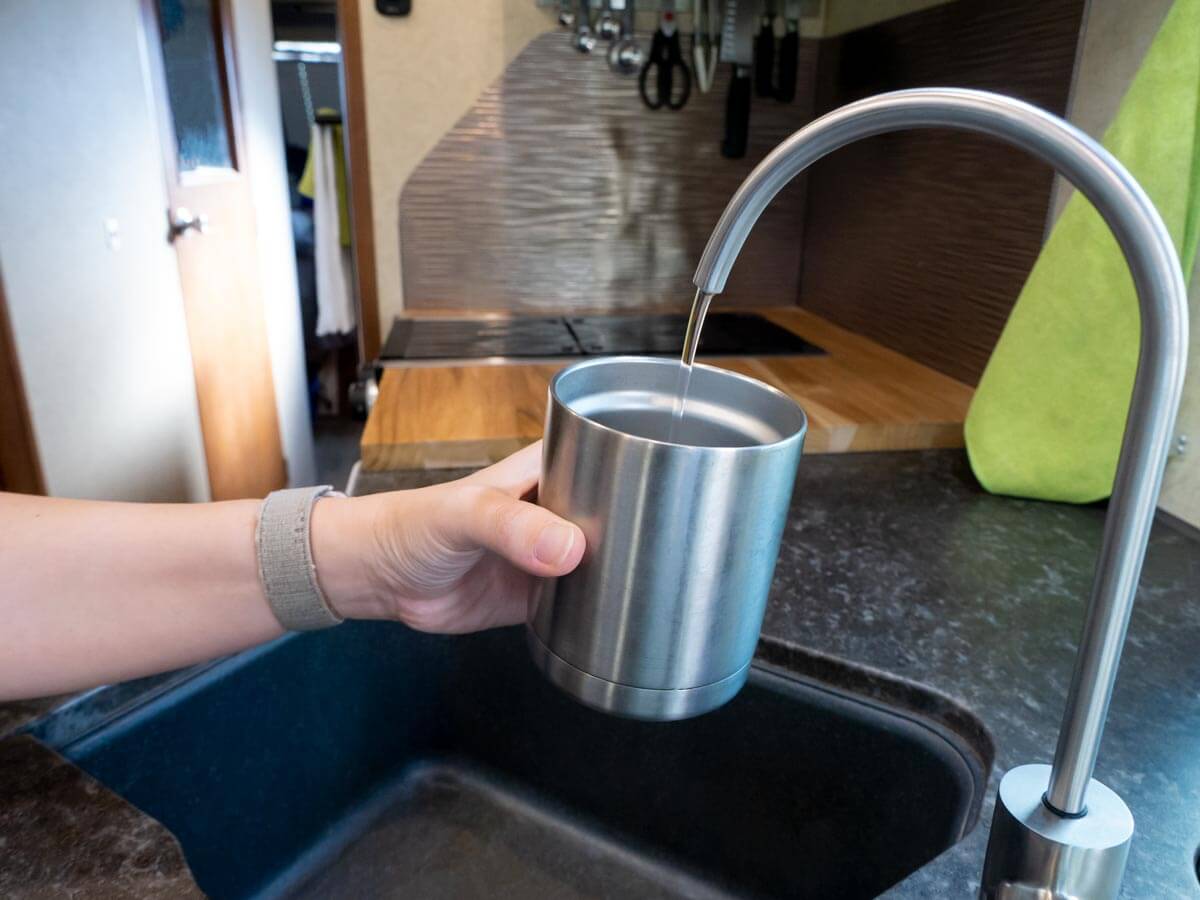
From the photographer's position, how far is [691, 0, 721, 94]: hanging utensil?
5.04 feet

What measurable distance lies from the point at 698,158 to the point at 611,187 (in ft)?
0.60

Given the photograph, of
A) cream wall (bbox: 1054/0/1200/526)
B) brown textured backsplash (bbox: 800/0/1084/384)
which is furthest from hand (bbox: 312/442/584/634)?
brown textured backsplash (bbox: 800/0/1084/384)

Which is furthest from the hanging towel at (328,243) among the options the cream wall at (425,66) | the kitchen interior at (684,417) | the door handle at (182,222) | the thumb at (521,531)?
the thumb at (521,531)

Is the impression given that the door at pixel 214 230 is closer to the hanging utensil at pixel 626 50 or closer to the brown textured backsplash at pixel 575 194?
the brown textured backsplash at pixel 575 194

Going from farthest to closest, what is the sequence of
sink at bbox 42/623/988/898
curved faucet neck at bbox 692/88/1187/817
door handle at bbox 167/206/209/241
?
1. door handle at bbox 167/206/209/241
2. sink at bbox 42/623/988/898
3. curved faucet neck at bbox 692/88/1187/817

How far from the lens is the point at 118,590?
0.54 m

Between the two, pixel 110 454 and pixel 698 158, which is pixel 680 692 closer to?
pixel 698 158

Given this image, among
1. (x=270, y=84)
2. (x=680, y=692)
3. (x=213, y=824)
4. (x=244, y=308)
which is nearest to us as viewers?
(x=680, y=692)

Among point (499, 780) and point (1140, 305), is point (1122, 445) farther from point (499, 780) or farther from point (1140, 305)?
point (499, 780)

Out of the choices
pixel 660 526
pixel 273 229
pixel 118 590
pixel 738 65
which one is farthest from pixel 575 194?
pixel 273 229

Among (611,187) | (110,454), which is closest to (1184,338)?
(611,187)

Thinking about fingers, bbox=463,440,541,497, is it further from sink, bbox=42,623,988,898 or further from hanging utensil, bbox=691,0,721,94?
hanging utensil, bbox=691,0,721,94

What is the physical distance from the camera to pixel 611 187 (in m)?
1.65

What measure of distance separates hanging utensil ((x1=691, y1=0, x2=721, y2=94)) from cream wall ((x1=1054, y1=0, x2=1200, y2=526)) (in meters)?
0.73
